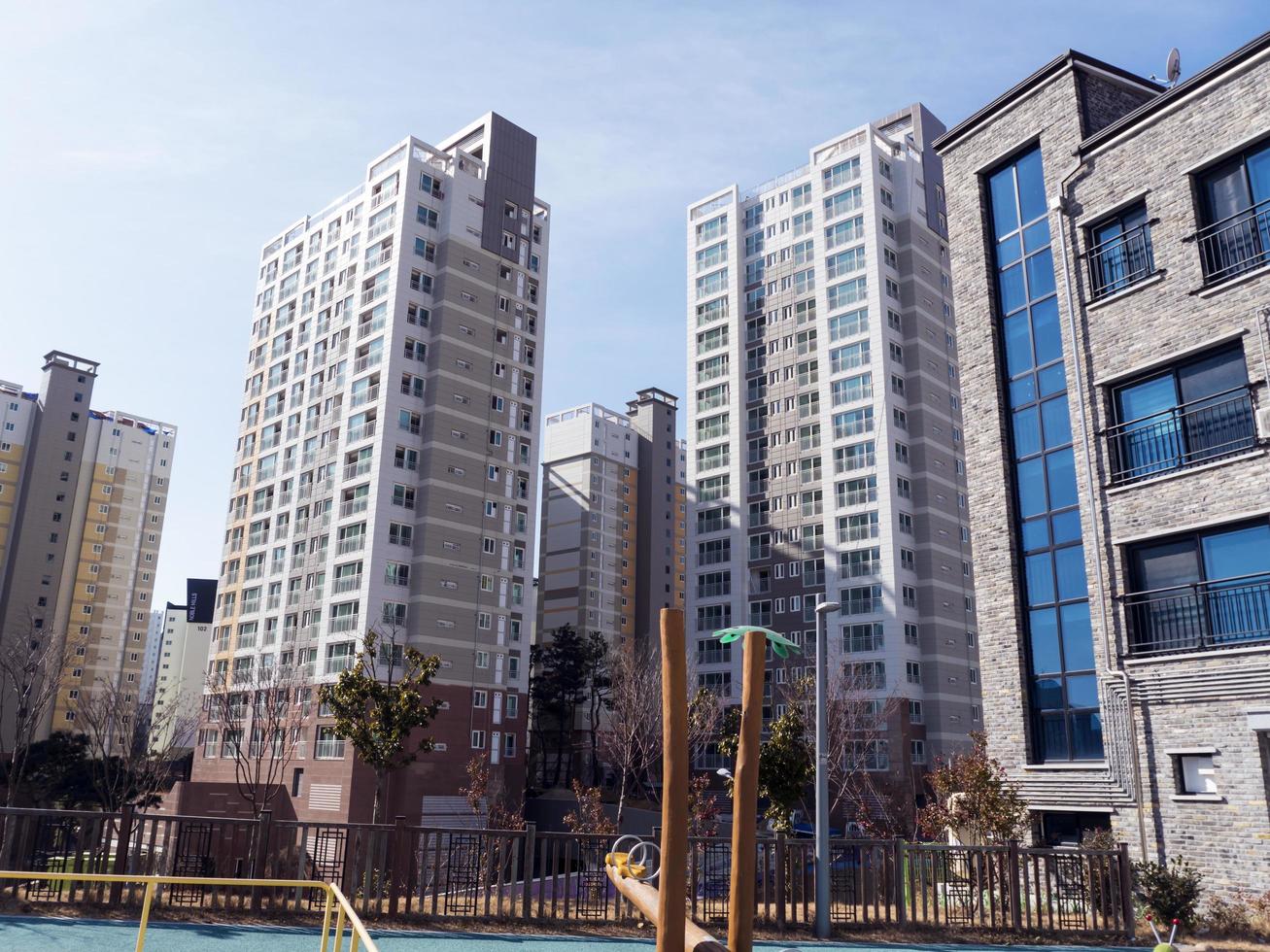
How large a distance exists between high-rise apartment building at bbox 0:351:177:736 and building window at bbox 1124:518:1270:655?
3430 inches

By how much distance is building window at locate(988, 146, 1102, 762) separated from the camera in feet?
75.3

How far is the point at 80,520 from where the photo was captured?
9875 cm

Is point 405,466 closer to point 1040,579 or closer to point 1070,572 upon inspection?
point 1040,579

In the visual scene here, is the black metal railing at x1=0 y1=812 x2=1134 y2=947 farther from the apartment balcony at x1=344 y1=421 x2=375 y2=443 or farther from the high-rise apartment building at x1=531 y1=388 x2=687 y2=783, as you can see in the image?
the high-rise apartment building at x1=531 y1=388 x2=687 y2=783

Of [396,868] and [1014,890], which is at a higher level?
[396,868]

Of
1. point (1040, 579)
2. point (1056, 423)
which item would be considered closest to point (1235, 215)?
point (1056, 423)

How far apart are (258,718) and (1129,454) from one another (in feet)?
162

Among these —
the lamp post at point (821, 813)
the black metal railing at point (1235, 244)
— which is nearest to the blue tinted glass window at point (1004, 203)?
the black metal railing at point (1235, 244)

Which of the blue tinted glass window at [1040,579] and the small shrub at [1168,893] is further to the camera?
the blue tinted glass window at [1040,579]

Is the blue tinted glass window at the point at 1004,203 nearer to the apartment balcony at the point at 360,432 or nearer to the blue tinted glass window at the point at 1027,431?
the blue tinted glass window at the point at 1027,431

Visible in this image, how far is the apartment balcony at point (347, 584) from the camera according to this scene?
185 feet

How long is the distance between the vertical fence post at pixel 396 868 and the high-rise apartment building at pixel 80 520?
81.4 m


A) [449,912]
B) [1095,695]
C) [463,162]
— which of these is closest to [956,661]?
[1095,695]

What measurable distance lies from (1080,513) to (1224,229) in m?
6.88
